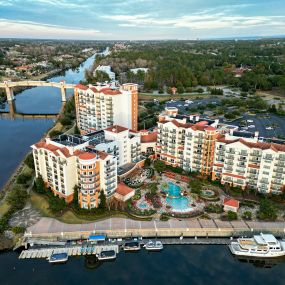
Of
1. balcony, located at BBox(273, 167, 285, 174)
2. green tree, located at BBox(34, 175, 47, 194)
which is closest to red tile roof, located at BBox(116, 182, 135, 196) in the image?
Answer: green tree, located at BBox(34, 175, 47, 194)

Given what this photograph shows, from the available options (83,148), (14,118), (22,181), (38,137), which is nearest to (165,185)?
(83,148)

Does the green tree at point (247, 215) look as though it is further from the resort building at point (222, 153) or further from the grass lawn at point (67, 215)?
the grass lawn at point (67, 215)

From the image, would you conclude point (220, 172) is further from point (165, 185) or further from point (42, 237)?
point (42, 237)

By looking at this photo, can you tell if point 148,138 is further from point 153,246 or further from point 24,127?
point 24,127

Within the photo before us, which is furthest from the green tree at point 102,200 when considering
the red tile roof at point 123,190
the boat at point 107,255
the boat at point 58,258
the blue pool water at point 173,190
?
the blue pool water at point 173,190

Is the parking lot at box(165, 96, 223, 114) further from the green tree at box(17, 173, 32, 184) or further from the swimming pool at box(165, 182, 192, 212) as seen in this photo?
the green tree at box(17, 173, 32, 184)

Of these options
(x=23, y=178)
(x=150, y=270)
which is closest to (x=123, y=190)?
(x=150, y=270)

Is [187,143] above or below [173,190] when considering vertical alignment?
above

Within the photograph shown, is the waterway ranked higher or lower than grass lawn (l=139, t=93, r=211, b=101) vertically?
lower
